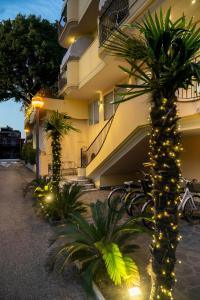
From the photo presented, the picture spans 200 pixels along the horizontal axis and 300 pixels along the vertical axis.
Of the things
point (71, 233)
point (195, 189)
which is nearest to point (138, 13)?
point (195, 189)

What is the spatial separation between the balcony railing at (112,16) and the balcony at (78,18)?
4.02m

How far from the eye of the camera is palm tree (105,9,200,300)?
2639mm

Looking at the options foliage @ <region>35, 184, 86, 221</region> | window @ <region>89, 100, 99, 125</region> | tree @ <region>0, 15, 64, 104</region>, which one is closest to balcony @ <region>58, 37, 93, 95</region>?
window @ <region>89, 100, 99, 125</region>

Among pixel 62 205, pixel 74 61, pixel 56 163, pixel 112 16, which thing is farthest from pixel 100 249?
pixel 74 61

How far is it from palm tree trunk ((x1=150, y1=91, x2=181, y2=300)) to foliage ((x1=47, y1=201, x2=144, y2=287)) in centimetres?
97

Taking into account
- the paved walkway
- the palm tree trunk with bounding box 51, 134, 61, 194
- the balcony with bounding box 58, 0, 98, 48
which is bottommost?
the paved walkway

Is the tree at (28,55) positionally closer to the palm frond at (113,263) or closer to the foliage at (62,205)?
the foliage at (62,205)

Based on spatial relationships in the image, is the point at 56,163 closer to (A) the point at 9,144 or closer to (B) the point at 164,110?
(B) the point at 164,110

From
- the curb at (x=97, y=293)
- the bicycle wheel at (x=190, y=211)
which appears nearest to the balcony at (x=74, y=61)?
the bicycle wheel at (x=190, y=211)

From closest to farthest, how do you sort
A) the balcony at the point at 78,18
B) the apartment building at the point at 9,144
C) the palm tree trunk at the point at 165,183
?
the palm tree trunk at the point at 165,183 < the balcony at the point at 78,18 < the apartment building at the point at 9,144

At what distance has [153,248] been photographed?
9.48 ft

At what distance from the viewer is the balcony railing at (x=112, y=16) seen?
8633 mm

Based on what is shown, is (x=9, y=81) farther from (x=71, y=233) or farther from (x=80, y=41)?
(x=71, y=233)

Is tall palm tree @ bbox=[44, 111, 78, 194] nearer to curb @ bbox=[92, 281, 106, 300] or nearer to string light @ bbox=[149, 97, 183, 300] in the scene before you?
curb @ bbox=[92, 281, 106, 300]
